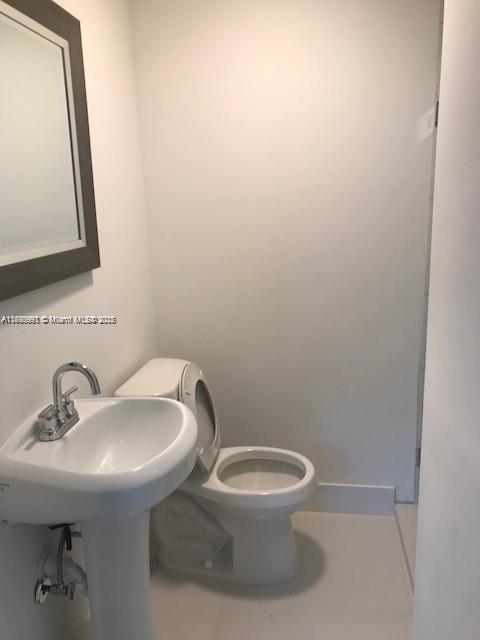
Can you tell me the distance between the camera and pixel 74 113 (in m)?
1.56

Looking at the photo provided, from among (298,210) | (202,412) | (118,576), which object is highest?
(298,210)

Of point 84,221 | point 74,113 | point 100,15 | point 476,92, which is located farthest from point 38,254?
point 476,92

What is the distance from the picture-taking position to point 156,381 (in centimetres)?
187

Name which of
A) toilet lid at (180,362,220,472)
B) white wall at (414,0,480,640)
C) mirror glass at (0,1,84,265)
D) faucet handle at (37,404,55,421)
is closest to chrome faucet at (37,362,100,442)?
faucet handle at (37,404,55,421)

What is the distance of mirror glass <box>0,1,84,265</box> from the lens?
4.11ft

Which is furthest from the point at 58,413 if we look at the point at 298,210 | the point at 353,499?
the point at 353,499

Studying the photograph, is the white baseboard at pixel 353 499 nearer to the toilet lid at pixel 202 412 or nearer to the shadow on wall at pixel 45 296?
the toilet lid at pixel 202 412

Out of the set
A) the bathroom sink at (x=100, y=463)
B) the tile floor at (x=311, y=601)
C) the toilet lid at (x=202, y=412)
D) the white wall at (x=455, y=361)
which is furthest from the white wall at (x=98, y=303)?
the white wall at (x=455, y=361)

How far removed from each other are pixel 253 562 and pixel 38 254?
4.45ft

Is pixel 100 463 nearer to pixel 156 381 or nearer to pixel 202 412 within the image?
pixel 156 381

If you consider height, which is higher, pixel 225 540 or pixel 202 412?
pixel 202 412

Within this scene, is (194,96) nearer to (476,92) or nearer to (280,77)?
(280,77)

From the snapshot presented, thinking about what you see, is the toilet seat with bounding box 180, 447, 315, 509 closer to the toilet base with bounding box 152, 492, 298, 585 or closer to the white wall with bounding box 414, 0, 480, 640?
the toilet base with bounding box 152, 492, 298, 585

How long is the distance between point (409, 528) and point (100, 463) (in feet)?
4.71
